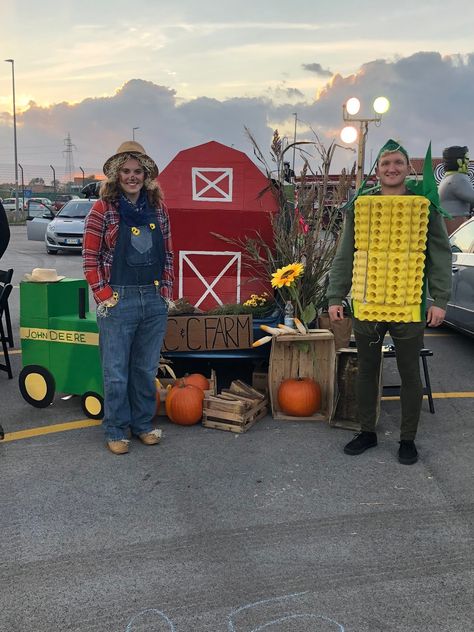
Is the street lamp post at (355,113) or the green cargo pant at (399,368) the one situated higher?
the street lamp post at (355,113)

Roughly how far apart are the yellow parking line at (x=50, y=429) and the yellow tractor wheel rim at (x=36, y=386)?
32cm

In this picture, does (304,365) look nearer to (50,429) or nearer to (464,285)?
(50,429)

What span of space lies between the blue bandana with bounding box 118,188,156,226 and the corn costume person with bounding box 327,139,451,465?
129 centimetres

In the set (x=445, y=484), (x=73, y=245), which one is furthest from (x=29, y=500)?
(x=73, y=245)

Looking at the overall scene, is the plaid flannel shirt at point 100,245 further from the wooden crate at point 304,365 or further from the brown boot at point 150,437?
the wooden crate at point 304,365

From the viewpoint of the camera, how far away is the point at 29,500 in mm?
3354

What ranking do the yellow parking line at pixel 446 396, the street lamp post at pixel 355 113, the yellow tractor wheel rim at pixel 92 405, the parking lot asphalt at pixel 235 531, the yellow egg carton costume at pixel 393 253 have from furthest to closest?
the street lamp post at pixel 355 113 → the yellow parking line at pixel 446 396 → the yellow tractor wheel rim at pixel 92 405 → the yellow egg carton costume at pixel 393 253 → the parking lot asphalt at pixel 235 531

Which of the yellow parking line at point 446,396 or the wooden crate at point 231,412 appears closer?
the wooden crate at point 231,412

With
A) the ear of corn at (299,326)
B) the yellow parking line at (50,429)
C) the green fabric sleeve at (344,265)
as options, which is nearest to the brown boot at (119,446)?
the yellow parking line at (50,429)

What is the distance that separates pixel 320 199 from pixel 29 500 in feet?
10.3

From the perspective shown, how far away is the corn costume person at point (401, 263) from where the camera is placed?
3646 mm

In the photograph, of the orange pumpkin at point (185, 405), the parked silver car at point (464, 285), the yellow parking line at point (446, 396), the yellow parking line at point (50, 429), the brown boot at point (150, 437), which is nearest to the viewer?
the brown boot at point (150, 437)

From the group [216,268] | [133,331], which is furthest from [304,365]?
[133,331]

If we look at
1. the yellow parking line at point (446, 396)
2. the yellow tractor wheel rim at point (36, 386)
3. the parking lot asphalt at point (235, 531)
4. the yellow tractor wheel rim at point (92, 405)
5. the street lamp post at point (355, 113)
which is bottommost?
the parking lot asphalt at point (235, 531)
